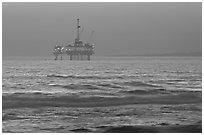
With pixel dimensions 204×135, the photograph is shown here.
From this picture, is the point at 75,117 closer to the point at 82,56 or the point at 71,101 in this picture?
the point at 71,101

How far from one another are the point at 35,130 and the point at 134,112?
370 centimetres

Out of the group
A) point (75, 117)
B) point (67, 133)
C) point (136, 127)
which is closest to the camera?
point (67, 133)

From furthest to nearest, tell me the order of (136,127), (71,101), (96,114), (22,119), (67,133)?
(71,101)
(96,114)
(22,119)
(136,127)
(67,133)

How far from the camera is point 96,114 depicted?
33.6 ft

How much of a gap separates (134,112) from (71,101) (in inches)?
164

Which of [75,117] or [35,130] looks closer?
[35,130]

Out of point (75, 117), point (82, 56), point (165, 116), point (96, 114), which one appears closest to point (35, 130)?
point (75, 117)

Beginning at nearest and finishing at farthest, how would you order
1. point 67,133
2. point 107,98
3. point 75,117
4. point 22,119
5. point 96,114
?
point 67,133
point 22,119
point 75,117
point 96,114
point 107,98

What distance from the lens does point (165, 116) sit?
31.4 ft

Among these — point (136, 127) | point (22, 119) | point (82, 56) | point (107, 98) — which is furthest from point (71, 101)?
point (82, 56)

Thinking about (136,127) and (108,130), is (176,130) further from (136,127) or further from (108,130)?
(108,130)

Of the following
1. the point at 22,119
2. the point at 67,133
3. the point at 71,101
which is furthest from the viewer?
the point at 71,101

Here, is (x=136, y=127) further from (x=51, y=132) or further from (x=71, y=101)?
(x=71, y=101)

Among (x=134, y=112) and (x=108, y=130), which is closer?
(x=108, y=130)
